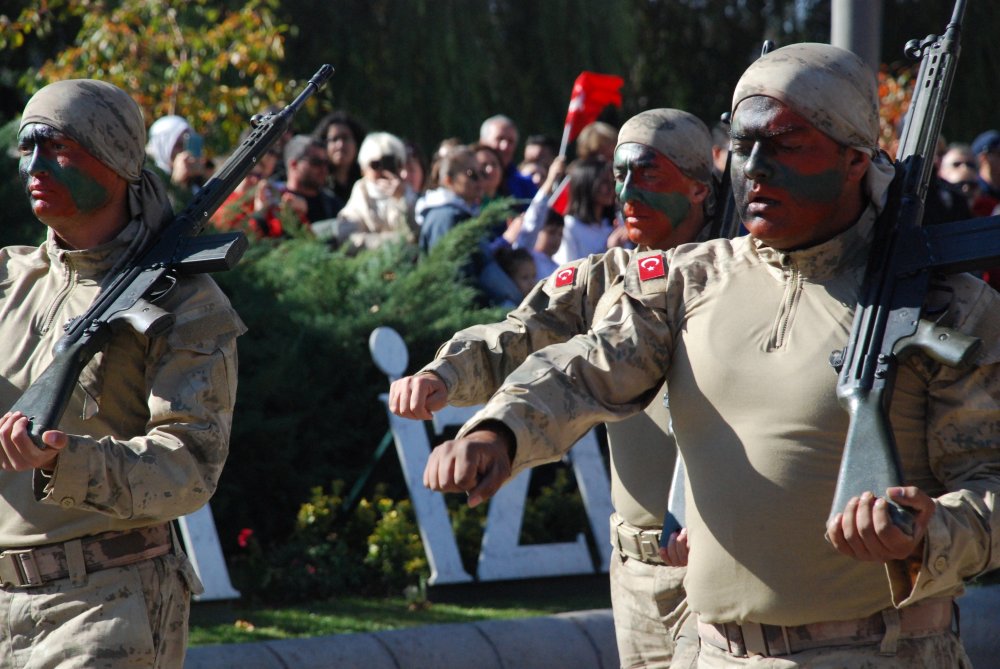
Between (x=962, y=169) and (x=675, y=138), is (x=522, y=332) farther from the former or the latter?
(x=962, y=169)

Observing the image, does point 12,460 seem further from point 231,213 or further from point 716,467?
point 231,213

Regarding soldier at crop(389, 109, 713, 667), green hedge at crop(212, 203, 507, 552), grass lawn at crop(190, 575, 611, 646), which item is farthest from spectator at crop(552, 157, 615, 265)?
soldier at crop(389, 109, 713, 667)

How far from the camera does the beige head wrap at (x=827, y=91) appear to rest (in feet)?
10.4

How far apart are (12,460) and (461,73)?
15717mm

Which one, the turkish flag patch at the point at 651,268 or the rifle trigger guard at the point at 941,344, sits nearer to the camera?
the rifle trigger guard at the point at 941,344

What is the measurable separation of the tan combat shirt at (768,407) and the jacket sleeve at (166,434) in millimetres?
1115

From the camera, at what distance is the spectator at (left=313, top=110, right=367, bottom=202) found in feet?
35.8

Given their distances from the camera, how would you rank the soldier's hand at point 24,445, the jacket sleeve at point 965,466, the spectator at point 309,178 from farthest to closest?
1. the spectator at point 309,178
2. the soldier's hand at point 24,445
3. the jacket sleeve at point 965,466

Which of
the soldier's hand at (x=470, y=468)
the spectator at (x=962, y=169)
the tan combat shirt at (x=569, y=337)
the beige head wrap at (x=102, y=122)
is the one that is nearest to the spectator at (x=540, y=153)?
the spectator at (x=962, y=169)

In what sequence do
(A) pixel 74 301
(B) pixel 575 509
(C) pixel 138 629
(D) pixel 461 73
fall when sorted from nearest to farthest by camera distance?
(C) pixel 138 629 → (A) pixel 74 301 → (B) pixel 575 509 → (D) pixel 461 73

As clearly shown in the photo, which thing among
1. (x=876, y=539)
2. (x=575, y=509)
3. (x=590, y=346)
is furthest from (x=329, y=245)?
(x=876, y=539)

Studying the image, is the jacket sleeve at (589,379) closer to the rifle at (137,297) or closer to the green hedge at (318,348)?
the rifle at (137,297)

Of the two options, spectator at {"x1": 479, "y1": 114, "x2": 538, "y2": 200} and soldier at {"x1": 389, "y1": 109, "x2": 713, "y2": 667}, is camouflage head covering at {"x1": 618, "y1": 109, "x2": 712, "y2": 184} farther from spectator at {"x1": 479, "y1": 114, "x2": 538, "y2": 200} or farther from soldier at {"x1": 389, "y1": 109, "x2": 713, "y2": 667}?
spectator at {"x1": 479, "y1": 114, "x2": 538, "y2": 200}

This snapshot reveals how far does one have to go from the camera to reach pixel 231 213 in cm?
909
